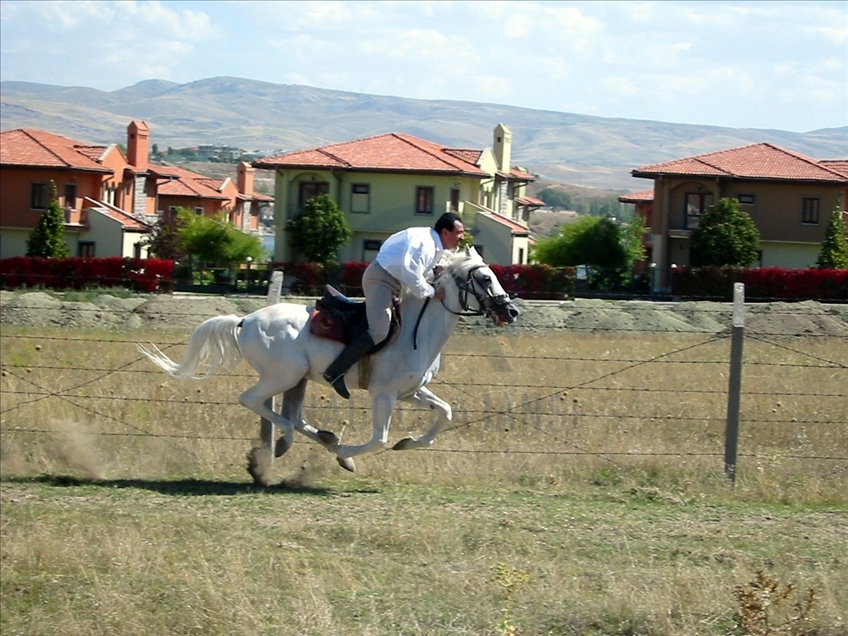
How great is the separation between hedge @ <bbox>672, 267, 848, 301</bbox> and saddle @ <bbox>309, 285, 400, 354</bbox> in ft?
98.2

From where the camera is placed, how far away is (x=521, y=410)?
11.6 m

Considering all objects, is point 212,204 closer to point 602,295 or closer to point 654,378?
point 602,295

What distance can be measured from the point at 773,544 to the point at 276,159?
47.1 m

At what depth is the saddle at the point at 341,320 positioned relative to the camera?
935 cm

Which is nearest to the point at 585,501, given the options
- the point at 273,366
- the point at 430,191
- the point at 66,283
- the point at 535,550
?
the point at 535,550

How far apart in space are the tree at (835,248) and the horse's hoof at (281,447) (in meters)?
40.2

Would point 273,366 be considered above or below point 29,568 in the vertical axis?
above

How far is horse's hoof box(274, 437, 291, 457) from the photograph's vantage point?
988 centimetres

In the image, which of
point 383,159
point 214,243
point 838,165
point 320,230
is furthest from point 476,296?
point 838,165

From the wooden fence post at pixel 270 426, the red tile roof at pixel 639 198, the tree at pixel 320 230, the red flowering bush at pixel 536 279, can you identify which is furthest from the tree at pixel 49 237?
the wooden fence post at pixel 270 426

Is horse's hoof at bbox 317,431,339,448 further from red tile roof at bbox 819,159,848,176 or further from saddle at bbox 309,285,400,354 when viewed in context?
red tile roof at bbox 819,159,848,176

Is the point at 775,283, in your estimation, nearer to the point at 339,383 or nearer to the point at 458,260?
the point at 458,260

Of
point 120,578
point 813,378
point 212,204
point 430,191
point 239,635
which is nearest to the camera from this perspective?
point 239,635

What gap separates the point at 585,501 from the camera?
942 cm
